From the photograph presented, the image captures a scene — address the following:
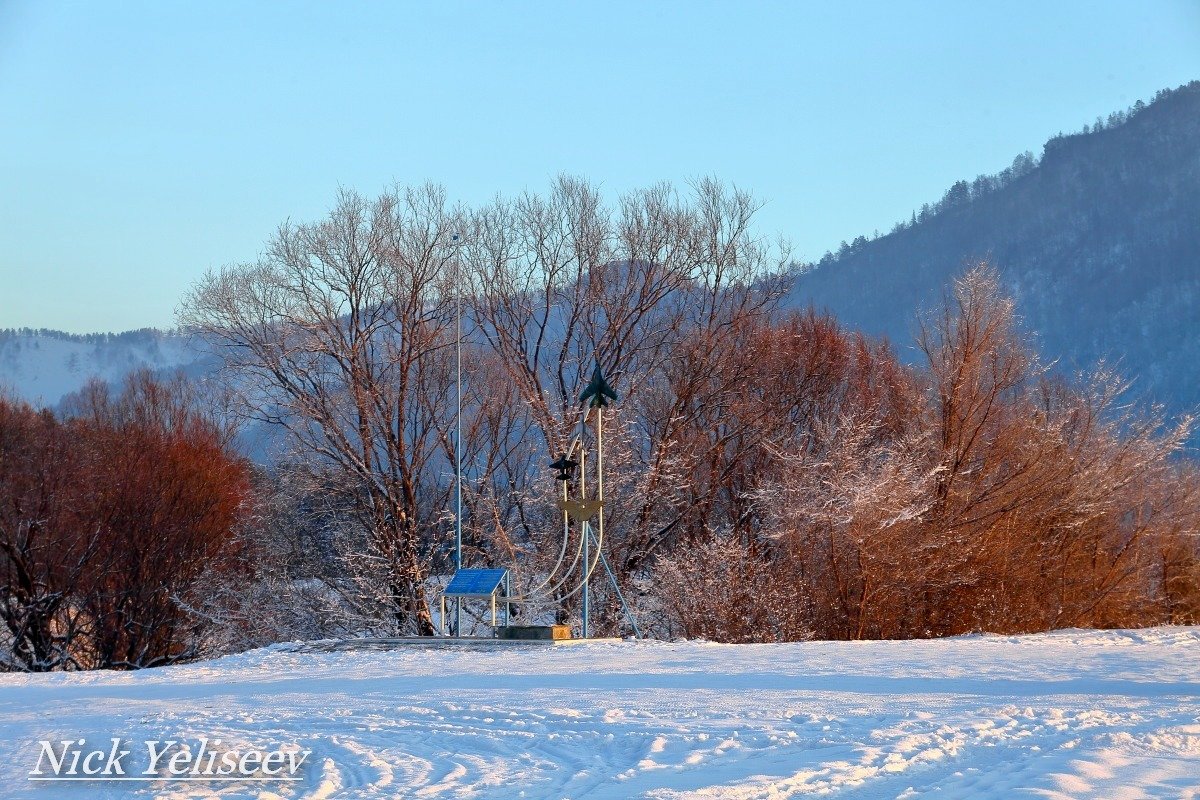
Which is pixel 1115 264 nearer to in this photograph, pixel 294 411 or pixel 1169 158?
pixel 1169 158

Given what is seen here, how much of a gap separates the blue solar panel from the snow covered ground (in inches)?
123

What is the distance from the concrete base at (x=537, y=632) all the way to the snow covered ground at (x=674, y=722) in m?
2.93

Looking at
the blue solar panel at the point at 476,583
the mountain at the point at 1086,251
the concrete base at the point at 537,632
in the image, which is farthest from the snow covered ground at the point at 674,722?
the mountain at the point at 1086,251

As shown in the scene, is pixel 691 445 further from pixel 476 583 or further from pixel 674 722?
pixel 674 722

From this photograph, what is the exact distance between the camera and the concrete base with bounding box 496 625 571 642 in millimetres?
19578

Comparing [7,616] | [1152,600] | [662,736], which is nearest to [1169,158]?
[1152,600]

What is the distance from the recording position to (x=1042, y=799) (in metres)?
6.89

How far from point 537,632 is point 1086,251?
514 feet

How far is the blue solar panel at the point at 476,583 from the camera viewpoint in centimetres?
1978

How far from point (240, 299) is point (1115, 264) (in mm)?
140658

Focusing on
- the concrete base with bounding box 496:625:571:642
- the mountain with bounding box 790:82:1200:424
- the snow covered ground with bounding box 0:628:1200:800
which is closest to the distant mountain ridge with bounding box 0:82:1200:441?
the mountain with bounding box 790:82:1200:424

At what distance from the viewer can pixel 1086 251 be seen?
15850 cm

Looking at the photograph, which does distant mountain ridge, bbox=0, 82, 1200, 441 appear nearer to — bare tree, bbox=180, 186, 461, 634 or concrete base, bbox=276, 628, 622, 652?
bare tree, bbox=180, 186, 461, 634

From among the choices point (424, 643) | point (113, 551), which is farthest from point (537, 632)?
point (113, 551)
